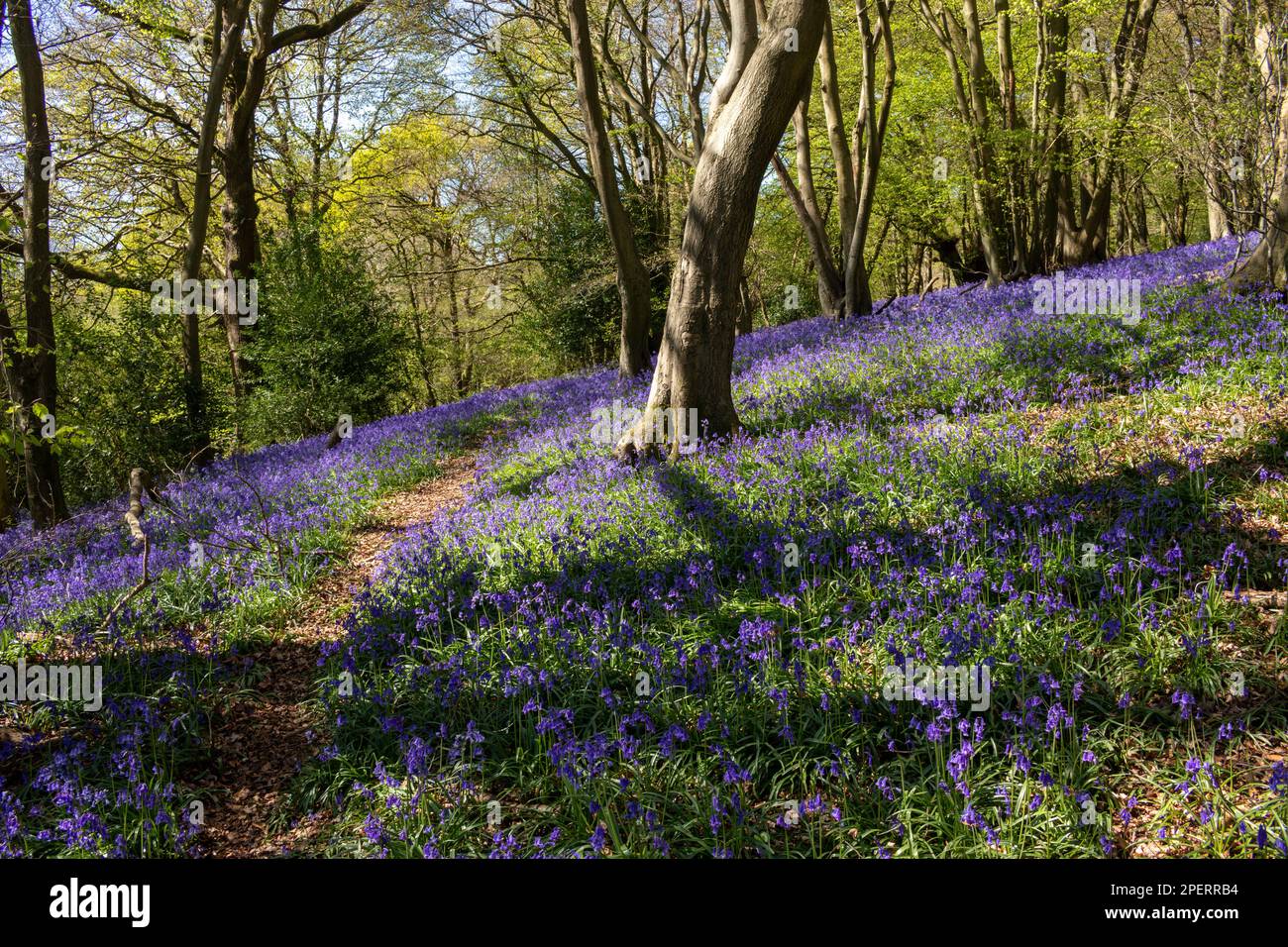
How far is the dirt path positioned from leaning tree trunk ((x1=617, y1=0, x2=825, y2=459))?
3.39m

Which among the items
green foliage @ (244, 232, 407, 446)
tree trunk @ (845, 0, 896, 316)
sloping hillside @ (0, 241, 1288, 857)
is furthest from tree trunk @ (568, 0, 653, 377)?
green foliage @ (244, 232, 407, 446)

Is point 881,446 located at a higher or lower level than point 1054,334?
lower

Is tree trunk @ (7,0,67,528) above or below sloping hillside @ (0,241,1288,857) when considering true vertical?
above

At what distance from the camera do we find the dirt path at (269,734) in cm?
389

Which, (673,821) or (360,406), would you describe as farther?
(360,406)

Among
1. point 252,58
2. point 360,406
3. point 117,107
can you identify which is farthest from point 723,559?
point 117,107

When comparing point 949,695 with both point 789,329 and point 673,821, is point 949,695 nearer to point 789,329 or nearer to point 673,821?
point 673,821

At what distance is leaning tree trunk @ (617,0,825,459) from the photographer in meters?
7.40

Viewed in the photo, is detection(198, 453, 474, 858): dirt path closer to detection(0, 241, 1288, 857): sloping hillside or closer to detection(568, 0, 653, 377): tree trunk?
detection(0, 241, 1288, 857): sloping hillside

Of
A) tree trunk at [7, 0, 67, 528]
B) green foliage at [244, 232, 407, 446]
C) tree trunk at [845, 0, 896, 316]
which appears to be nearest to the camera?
tree trunk at [7, 0, 67, 528]

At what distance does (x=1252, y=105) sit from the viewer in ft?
31.4

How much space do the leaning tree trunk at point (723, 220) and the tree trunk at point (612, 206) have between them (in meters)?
4.51

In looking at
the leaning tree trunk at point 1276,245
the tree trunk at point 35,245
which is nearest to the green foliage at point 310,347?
the tree trunk at point 35,245
